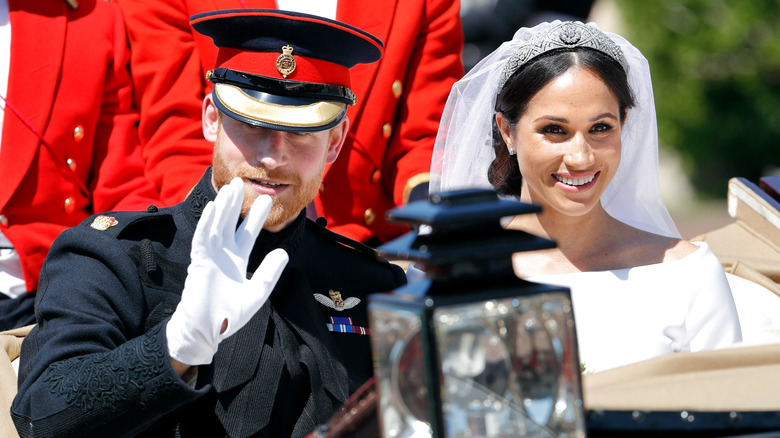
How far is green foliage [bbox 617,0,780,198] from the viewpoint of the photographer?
42.1ft

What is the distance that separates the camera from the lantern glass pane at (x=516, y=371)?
121cm

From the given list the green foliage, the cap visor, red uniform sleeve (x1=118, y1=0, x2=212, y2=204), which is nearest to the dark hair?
the cap visor

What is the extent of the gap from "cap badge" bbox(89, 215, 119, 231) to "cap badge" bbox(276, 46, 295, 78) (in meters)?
0.49

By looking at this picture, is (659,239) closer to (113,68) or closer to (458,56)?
(458,56)

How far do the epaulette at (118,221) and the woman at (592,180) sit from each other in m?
0.90

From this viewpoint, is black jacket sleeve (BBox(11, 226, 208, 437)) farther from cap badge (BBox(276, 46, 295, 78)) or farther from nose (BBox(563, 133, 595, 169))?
nose (BBox(563, 133, 595, 169))

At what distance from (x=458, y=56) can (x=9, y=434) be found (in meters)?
1.71

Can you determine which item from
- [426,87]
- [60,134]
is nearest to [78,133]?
[60,134]

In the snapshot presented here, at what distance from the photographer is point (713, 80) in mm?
13148

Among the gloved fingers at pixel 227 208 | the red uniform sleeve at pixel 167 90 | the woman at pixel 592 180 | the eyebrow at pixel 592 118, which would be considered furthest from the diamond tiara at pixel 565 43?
the gloved fingers at pixel 227 208

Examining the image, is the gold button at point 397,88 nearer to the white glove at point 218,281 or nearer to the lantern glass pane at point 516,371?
the white glove at point 218,281

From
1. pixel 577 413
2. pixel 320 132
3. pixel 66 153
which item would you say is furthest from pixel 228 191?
pixel 66 153

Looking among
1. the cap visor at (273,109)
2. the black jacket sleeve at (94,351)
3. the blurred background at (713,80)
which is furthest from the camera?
the blurred background at (713,80)

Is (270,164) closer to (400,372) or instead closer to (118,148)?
(118,148)
